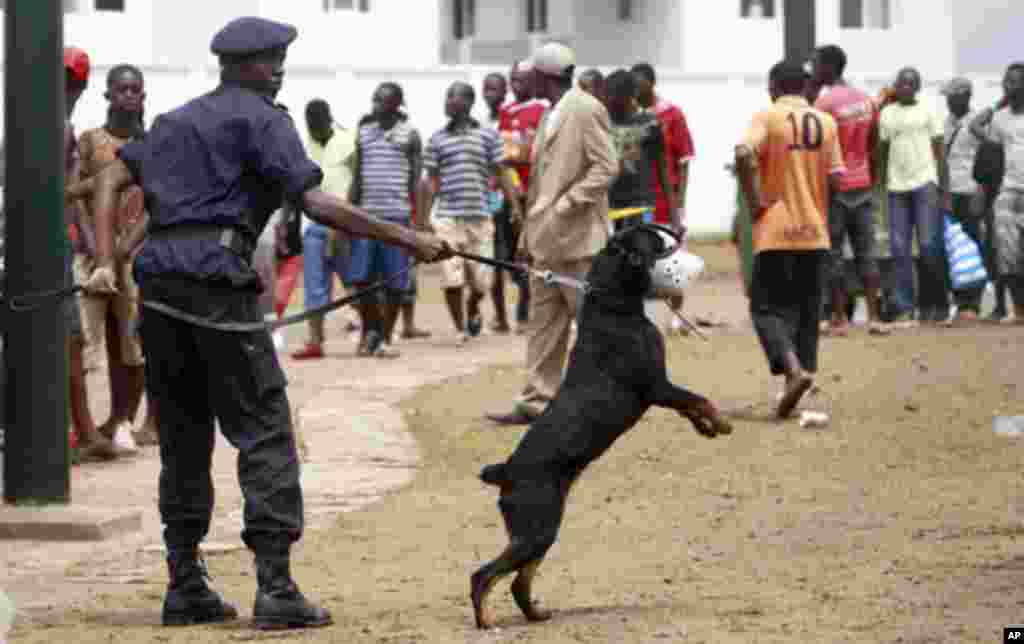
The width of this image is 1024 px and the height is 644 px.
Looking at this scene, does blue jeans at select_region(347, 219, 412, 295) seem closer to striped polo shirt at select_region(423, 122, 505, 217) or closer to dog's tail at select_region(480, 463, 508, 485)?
striped polo shirt at select_region(423, 122, 505, 217)

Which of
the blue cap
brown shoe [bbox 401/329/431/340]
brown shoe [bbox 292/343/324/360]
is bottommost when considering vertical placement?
brown shoe [bbox 401/329/431/340]

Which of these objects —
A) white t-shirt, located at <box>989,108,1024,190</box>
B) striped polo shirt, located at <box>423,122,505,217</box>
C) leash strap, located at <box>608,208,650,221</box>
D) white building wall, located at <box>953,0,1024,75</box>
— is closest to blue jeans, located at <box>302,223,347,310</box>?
striped polo shirt, located at <box>423,122,505,217</box>

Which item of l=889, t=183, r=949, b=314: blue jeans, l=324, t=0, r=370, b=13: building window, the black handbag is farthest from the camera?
l=324, t=0, r=370, b=13: building window

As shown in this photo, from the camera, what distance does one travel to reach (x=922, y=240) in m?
18.6

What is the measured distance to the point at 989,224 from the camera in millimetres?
19188

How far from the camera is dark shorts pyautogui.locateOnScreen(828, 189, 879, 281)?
56.9 feet

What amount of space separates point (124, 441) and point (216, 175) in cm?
500

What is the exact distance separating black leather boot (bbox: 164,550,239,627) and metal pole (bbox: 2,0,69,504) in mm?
2077

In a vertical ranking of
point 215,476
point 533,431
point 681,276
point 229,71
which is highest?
point 229,71

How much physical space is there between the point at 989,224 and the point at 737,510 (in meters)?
9.82

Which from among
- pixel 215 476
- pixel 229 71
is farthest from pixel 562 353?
pixel 229 71

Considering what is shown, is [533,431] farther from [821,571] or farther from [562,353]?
[562,353]

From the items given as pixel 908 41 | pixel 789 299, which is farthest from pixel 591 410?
pixel 908 41

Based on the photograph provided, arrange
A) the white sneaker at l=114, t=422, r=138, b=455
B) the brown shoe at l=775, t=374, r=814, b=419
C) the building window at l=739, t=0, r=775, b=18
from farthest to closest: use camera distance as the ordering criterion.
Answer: the building window at l=739, t=0, r=775, b=18
the brown shoe at l=775, t=374, r=814, b=419
the white sneaker at l=114, t=422, r=138, b=455
